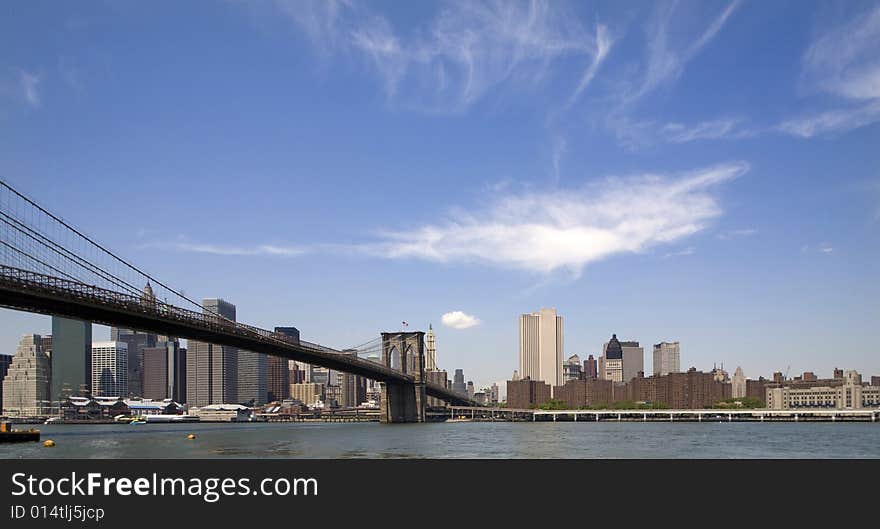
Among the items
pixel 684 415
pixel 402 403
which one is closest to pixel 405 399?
pixel 402 403

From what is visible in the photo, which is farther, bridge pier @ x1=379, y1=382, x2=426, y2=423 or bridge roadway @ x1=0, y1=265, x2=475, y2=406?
bridge pier @ x1=379, y1=382, x2=426, y2=423

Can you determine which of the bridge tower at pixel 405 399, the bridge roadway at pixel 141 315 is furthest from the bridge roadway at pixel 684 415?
→ the bridge roadway at pixel 141 315

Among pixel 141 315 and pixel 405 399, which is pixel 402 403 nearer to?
pixel 405 399

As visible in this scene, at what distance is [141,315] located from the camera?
65.1 m

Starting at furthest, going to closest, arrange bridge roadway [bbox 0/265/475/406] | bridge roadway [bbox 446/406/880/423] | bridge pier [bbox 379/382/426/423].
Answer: bridge roadway [bbox 446/406/880/423] → bridge pier [bbox 379/382/426/423] → bridge roadway [bbox 0/265/475/406]

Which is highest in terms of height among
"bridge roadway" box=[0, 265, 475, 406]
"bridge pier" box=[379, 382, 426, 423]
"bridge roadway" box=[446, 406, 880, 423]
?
"bridge roadway" box=[0, 265, 475, 406]

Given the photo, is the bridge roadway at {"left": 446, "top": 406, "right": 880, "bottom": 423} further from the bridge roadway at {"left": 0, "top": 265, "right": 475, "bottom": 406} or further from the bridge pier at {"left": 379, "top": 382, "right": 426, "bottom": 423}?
the bridge roadway at {"left": 0, "top": 265, "right": 475, "bottom": 406}

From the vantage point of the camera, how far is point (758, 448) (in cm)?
6062

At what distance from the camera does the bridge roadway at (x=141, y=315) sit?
2120 inches

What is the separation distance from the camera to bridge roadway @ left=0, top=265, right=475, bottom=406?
177ft

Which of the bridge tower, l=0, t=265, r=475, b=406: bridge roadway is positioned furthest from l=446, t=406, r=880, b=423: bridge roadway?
l=0, t=265, r=475, b=406: bridge roadway
